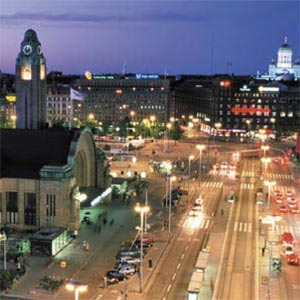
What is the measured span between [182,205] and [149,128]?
78.3 meters

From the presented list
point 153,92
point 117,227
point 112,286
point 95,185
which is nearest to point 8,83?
point 153,92

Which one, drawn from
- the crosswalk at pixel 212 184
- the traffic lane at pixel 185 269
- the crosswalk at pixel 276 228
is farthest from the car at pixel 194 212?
the crosswalk at pixel 212 184

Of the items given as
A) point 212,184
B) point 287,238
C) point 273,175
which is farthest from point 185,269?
point 273,175

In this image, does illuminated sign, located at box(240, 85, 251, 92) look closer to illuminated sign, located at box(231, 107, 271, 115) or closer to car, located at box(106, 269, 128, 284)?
illuminated sign, located at box(231, 107, 271, 115)

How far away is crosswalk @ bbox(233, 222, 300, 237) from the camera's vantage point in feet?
198

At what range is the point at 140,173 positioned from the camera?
312ft

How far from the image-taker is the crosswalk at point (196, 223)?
61612 millimetres

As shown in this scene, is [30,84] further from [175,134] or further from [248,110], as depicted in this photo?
[248,110]

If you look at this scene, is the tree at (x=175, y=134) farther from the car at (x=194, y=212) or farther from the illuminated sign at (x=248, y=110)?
the car at (x=194, y=212)

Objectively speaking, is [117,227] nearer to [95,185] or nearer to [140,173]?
[95,185]

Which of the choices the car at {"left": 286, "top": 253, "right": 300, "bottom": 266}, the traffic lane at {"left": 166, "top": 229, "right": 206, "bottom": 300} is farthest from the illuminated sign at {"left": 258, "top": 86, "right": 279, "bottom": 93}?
the car at {"left": 286, "top": 253, "right": 300, "bottom": 266}

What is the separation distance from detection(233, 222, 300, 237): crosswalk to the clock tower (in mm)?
29474

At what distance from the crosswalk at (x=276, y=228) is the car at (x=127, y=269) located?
1723 centimetres

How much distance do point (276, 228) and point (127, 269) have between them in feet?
71.3
